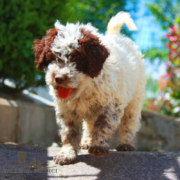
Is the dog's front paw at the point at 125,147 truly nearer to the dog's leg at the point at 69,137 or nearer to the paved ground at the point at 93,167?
the paved ground at the point at 93,167

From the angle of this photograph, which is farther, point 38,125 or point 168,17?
point 168,17

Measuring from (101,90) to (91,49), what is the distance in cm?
52

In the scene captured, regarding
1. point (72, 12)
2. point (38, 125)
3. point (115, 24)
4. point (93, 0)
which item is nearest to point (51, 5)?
point (72, 12)

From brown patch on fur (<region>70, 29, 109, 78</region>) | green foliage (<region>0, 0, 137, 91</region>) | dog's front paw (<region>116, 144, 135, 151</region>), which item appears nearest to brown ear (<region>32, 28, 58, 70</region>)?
brown patch on fur (<region>70, 29, 109, 78</region>)

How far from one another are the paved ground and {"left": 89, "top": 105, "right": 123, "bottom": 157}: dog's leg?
0.70ft

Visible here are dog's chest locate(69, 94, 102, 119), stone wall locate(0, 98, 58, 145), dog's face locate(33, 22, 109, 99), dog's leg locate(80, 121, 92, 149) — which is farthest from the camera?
stone wall locate(0, 98, 58, 145)

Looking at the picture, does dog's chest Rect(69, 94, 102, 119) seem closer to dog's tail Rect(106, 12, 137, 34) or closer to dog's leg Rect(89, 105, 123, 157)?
dog's leg Rect(89, 105, 123, 157)

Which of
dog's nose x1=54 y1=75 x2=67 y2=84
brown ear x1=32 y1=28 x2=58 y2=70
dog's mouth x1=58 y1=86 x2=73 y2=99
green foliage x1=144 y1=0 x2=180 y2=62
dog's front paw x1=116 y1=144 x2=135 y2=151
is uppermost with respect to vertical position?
green foliage x1=144 y1=0 x2=180 y2=62

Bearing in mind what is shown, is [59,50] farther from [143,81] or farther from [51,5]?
[51,5]

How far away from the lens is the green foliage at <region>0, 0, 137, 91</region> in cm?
538

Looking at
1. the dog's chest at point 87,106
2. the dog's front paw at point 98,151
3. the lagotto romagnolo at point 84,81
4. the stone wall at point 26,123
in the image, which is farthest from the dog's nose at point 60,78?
the stone wall at point 26,123

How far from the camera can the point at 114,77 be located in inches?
126

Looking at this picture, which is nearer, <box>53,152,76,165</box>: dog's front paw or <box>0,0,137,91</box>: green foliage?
<box>53,152,76,165</box>: dog's front paw

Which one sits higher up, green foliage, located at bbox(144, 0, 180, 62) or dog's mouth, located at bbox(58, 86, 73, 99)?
green foliage, located at bbox(144, 0, 180, 62)
